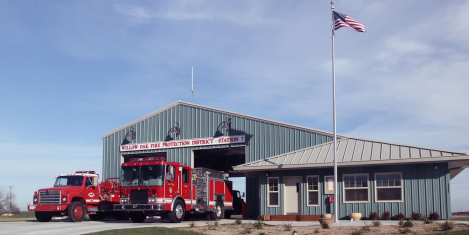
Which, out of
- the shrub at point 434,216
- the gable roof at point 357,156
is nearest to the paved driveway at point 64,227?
the gable roof at point 357,156

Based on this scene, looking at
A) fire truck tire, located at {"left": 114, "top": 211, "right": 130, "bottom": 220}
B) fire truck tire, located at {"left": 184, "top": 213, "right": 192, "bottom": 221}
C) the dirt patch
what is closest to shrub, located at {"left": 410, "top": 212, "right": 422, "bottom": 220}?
the dirt patch

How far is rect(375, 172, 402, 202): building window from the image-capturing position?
876 inches

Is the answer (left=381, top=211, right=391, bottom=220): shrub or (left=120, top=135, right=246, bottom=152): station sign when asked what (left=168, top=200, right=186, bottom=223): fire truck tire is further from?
(left=381, top=211, right=391, bottom=220): shrub

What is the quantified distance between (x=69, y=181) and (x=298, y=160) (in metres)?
12.6

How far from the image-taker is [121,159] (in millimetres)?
33531

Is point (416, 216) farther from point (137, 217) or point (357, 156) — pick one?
point (137, 217)

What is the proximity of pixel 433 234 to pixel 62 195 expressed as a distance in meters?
17.7

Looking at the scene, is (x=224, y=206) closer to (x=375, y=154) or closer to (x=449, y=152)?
(x=375, y=154)

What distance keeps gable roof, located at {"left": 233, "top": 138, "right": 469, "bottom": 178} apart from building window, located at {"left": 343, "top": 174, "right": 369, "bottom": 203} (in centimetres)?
112

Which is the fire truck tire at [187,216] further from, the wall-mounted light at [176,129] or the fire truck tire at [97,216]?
the wall-mounted light at [176,129]

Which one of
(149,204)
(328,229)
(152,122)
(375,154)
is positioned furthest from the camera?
(152,122)

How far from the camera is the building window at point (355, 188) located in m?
22.9

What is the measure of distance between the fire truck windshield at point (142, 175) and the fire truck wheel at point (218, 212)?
18.2 feet

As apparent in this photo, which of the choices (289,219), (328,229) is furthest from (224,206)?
(328,229)
